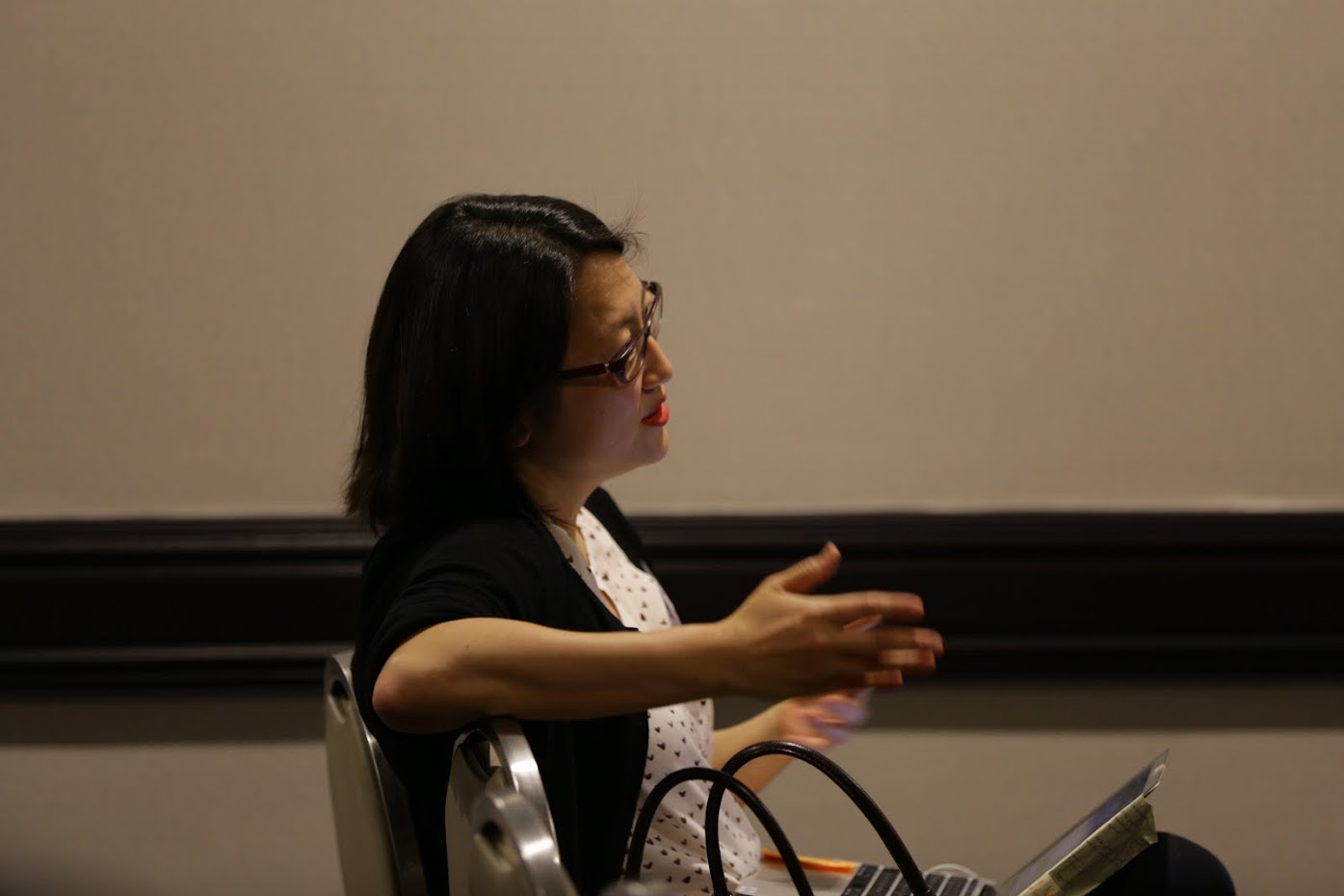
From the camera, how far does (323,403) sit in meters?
2.14

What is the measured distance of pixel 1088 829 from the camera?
129cm

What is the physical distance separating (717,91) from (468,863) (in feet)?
4.56

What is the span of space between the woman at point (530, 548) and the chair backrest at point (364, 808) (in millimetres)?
24

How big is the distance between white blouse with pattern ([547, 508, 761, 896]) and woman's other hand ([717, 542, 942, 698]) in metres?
0.30

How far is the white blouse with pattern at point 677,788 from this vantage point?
1.33m

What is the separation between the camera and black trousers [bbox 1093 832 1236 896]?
4.02 feet

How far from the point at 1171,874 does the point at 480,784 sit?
64cm

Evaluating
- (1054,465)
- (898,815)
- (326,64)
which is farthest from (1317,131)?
(326,64)

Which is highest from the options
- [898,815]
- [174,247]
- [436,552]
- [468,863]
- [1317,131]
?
[1317,131]

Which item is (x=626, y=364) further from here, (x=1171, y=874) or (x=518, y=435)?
(x=1171, y=874)

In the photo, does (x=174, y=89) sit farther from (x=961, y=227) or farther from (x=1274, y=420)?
(x=1274, y=420)

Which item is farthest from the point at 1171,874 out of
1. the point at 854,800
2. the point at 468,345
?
the point at 468,345

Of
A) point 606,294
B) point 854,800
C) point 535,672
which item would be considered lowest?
point 854,800

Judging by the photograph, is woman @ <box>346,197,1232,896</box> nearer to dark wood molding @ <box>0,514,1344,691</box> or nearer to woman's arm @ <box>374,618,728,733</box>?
woman's arm @ <box>374,618,728,733</box>
